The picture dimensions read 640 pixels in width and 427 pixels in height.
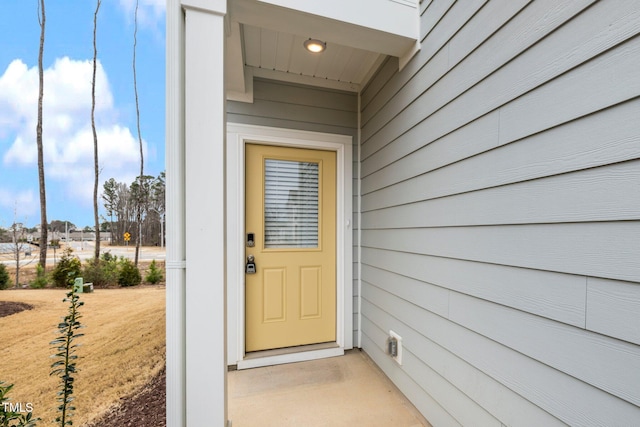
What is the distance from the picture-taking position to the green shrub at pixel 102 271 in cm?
→ 124

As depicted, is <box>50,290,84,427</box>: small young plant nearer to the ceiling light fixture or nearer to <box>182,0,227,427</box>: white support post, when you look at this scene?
<box>182,0,227,427</box>: white support post

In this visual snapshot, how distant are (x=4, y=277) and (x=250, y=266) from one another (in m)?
1.48

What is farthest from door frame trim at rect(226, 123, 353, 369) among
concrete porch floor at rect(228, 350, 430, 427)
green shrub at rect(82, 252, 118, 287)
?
green shrub at rect(82, 252, 118, 287)

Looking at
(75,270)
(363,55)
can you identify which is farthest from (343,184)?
(75,270)

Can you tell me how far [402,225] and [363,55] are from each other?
1379 mm

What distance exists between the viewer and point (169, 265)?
122 cm

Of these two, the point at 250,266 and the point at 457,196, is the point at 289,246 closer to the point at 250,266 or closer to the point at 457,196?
the point at 250,266

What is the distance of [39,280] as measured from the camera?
3.66 ft

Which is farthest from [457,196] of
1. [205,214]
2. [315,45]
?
[315,45]

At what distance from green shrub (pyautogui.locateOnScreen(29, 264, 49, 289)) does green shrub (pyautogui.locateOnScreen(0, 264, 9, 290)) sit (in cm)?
7

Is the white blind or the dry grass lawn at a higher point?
the white blind

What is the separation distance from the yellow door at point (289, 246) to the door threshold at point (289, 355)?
52 mm

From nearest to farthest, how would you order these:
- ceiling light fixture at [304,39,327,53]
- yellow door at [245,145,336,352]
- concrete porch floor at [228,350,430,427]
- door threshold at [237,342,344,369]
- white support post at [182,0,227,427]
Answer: white support post at [182,0,227,427] → concrete porch floor at [228,350,430,427] → ceiling light fixture at [304,39,327,53] → door threshold at [237,342,344,369] → yellow door at [245,145,336,352]

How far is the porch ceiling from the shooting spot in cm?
151
